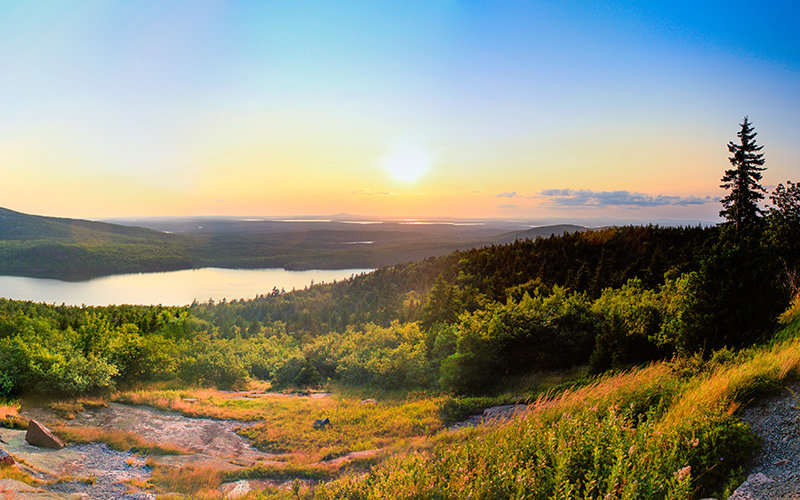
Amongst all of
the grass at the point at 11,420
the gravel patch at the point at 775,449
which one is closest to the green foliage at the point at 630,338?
the gravel patch at the point at 775,449

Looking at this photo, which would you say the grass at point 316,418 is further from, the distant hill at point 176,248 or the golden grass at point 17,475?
the distant hill at point 176,248

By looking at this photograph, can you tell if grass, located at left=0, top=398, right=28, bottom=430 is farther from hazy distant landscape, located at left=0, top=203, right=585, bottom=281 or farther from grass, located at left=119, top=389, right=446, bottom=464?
hazy distant landscape, located at left=0, top=203, right=585, bottom=281

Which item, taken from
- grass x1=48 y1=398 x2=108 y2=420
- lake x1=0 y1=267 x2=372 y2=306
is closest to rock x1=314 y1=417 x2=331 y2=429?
grass x1=48 y1=398 x2=108 y2=420

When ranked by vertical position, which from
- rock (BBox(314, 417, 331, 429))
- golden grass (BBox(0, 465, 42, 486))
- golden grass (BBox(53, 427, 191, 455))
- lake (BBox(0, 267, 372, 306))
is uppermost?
golden grass (BBox(0, 465, 42, 486))

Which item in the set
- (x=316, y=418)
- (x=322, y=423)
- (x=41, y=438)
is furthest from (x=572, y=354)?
(x=41, y=438)

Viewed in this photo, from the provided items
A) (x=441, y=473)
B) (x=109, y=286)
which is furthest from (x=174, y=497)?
(x=109, y=286)

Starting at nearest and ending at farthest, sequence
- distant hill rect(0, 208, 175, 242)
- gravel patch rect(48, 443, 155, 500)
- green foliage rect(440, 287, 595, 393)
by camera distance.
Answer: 1. gravel patch rect(48, 443, 155, 500)
2. green foliage rect(440, 287, 595, 393)
3. distant hill rect(0, 208, 175, 242)

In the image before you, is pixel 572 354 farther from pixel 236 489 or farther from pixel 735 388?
pixel 236 489
